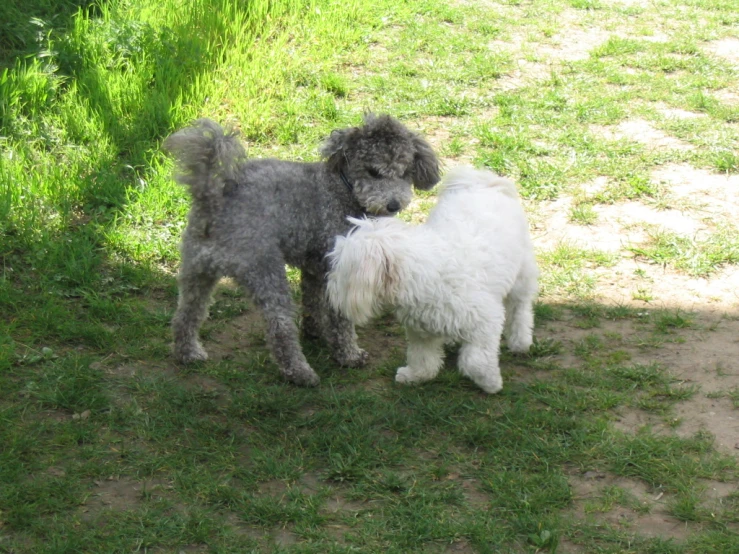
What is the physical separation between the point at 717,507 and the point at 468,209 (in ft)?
5.86

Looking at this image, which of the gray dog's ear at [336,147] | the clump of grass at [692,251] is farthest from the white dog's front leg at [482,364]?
the clump of grass at [692,251]

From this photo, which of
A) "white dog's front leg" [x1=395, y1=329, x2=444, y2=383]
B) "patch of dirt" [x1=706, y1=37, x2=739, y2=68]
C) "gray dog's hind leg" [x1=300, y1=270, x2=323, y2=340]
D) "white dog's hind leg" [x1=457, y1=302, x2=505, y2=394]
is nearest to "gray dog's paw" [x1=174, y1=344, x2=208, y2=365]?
"gray dog's hind leg" [x1=300, y1=270, x2=323, y2=340]

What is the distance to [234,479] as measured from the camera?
3662mm

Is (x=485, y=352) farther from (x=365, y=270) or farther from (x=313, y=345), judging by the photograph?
(x=313, y=345)

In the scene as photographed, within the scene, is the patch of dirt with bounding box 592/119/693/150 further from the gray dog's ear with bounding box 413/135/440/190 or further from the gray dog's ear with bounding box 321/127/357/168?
the gray dog's ear with bounding box 321/127/357/168

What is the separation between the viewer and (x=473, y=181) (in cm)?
453

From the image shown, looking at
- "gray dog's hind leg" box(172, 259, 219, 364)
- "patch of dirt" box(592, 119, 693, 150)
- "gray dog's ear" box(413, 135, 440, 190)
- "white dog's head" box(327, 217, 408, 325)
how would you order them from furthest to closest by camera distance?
1. "patch of dirt" box(592, 119, 693, 150)
2. "gray dog's ear" box(413, 135, 440, 190)
3. "gray dog's hind leg" box(172, 259, 219, 364)
4. "white dog's head" box(327, 217, 408, 325)

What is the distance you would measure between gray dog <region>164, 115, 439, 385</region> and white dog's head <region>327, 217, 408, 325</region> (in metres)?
0.45

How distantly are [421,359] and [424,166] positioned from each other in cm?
104

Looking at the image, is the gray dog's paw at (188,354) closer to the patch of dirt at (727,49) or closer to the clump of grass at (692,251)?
the clump of grass at (692,251)

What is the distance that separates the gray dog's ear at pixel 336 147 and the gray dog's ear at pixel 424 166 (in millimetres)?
369

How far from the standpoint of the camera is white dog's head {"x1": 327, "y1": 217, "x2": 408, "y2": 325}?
371cm

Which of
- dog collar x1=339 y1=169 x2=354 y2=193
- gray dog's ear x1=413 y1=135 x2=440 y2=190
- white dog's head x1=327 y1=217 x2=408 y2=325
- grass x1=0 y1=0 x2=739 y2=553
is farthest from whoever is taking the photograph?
gray dog's ear x1=413 y1=135 x2=440 y2=190

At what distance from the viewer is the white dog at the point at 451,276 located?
12.4 feet
